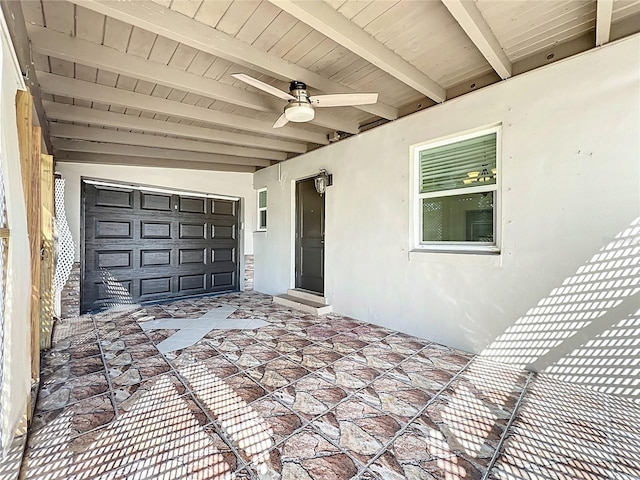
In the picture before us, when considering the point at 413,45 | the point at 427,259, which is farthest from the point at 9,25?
the point at 427,259

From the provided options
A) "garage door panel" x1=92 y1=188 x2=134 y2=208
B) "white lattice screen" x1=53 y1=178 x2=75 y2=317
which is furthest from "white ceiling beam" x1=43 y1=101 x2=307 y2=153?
"garage door panel" x1=92 y1=188 x2=134 y2=208

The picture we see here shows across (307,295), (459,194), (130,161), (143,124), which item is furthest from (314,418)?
(130,161)

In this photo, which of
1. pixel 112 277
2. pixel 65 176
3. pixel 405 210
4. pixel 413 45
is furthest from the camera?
pixel 112 277

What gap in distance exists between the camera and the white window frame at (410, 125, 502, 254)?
10.0 feet

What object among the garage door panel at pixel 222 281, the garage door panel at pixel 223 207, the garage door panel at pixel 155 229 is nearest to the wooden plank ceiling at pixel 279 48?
the garage door panel at pixel 155 229

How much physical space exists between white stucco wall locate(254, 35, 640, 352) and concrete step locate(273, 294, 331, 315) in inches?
15.3

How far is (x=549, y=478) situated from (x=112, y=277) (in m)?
5.89

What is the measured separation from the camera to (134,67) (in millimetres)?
2646

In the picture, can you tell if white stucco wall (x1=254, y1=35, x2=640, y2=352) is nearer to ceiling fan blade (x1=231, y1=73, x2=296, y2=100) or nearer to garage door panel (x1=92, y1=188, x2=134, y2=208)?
ceiling fan blade (x1=231, y1=73, x2=296, y2=100)

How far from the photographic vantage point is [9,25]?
1.80 metres

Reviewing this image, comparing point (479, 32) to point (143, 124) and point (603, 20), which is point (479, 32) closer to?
point (603, 20)

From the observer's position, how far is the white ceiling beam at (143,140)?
400 cm

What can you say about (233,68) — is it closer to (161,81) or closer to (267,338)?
(161,81)

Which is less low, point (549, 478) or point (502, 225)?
point (502, 225)
